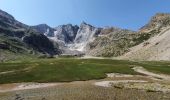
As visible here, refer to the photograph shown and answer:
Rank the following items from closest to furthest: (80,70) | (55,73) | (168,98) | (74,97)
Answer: (168,98)
(74,97)
(55,73)
(80,70)

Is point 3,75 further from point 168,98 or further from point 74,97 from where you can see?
point 168,98

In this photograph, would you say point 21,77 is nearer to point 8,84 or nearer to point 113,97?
point 8,84

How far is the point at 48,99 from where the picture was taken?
158 ft

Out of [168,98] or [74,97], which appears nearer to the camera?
[168,98]

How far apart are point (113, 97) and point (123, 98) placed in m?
1.84

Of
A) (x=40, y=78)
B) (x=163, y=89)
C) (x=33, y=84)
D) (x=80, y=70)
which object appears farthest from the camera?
(x=80, y=70)

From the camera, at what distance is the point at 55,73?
291 ft

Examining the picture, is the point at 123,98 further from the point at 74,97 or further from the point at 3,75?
the point at 3,75

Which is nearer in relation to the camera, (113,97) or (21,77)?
(113,97)

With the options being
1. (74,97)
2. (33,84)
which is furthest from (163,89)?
(33,84)

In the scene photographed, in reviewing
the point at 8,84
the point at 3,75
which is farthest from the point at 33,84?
the point at 3,75

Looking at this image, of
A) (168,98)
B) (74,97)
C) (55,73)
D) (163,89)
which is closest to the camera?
(168,98)

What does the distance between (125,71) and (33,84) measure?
3359 centimetres

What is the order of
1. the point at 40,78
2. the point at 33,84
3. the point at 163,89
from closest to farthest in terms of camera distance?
1. the point at 163,89
2. the point at 33,84
3. the point at 40,78
